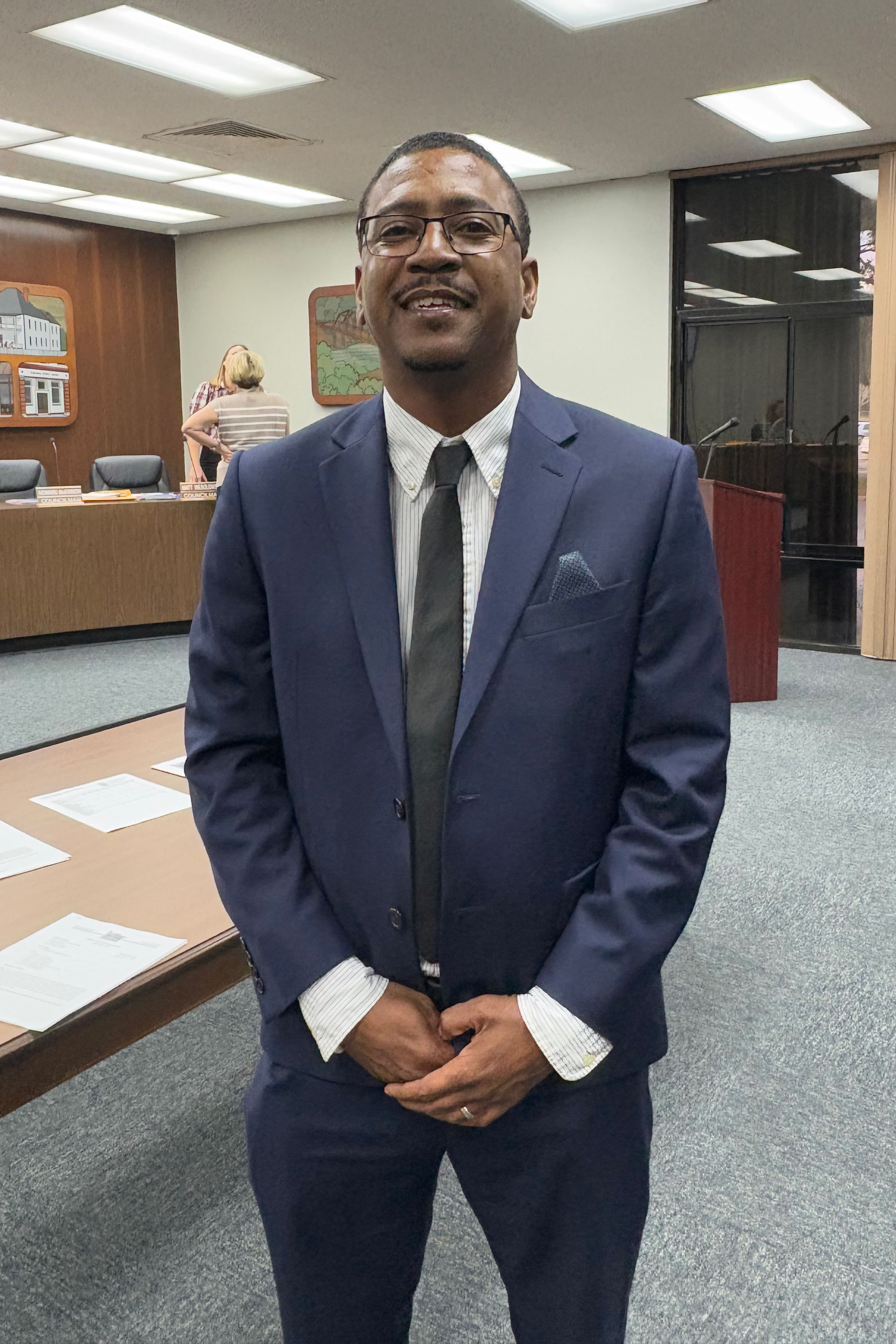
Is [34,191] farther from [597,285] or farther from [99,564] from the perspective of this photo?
[597,285]

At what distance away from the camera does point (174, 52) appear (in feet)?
16.3

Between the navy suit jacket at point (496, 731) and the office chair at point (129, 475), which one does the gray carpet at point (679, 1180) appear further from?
the office chair at point (129, 475)

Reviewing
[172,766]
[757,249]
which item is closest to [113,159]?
[757,249]

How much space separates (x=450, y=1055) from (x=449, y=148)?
0.82 metres

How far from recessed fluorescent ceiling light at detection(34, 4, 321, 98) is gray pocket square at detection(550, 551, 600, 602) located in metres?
4.29

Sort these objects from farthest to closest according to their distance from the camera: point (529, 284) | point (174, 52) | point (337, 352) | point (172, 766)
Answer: point (337, 352) < point (174, 52) < point (172, 766) < point (529, 284)

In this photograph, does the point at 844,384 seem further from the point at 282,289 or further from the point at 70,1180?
the point at 70,1180

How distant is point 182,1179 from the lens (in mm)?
2018

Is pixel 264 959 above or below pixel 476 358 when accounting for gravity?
below

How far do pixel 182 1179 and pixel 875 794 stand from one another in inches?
114

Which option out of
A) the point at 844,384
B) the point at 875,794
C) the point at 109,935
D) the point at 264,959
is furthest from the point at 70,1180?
the point at 844,384

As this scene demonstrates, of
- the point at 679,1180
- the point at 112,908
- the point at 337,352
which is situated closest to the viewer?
the point at 112,908

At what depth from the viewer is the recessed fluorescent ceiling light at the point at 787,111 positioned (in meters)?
5.50

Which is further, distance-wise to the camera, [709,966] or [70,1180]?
[709,966]
